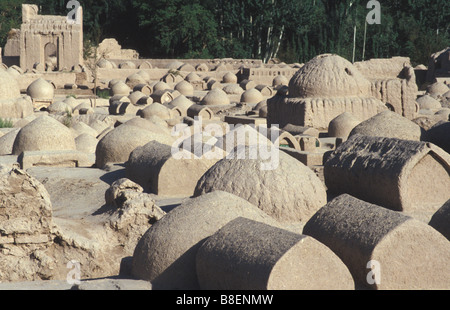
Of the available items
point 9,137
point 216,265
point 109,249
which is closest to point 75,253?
point 109,249

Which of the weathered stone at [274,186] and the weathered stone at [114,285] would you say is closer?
→ the weathered stone at [114,285]

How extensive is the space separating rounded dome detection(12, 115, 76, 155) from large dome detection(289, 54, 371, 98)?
240 inches

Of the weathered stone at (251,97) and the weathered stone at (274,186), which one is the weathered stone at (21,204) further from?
the weathered stone at (251,97)

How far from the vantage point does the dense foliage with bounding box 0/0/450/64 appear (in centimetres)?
4059

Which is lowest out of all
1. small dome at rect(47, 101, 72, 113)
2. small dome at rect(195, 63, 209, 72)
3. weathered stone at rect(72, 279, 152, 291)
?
small dome at rect(47, 101, 72, 113)

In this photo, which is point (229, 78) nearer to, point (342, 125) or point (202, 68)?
point (202, 68)

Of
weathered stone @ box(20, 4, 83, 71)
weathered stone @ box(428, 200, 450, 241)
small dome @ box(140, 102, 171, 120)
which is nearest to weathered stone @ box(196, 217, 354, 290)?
weathered stone @ box(428, 200, 450, 241)

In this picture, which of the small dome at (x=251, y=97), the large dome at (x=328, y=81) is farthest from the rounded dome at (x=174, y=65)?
the large dome at (x=328, y=81)

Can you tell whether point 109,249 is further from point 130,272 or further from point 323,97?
point 323,97

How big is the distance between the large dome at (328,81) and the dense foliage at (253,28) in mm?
23357

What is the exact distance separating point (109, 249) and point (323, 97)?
9.54m

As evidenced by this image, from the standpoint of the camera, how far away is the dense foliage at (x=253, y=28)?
133 ft

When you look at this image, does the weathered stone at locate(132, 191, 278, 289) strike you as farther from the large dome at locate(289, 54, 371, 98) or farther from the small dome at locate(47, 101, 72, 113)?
the small dome at locate(47, 101, 72, 113)

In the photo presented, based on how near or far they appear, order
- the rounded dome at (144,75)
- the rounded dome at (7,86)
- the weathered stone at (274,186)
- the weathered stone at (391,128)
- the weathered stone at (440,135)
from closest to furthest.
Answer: the weathered stone at (274,186), the weathered stone at (440,135), the weathered stone at (391,128), the rounded dome at (7,86), the rounded dome at (144,75)
